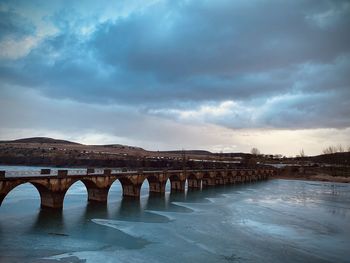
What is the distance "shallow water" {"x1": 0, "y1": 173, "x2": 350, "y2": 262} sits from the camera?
68.9 feet

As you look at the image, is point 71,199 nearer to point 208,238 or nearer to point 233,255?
point 208,238

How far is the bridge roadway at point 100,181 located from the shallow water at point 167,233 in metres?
1.90

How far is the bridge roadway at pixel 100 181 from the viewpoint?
3175cm

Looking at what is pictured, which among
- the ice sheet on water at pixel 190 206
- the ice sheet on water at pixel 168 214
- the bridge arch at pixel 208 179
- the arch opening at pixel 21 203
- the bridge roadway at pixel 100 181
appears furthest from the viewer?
the bridge arch at pixel 208 179

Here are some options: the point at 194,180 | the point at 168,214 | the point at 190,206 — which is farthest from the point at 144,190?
the point at 168,214

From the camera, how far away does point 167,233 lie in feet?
88.5

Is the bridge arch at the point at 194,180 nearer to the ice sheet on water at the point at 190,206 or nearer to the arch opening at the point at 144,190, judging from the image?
the arch opening at the point at 144,190

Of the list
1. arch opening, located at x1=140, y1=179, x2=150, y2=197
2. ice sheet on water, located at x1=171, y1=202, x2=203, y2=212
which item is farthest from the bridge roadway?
ice sheet on water, located at x1=171, y1=202, x2=203, y2=212

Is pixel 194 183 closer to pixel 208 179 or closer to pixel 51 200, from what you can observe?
pixel 208 179

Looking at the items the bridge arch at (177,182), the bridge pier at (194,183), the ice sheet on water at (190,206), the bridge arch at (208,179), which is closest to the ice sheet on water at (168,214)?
the ice sheet on water at (190,206)

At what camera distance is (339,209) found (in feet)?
149

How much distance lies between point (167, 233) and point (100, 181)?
55.8 feet

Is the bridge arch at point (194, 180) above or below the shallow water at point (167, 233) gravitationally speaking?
above

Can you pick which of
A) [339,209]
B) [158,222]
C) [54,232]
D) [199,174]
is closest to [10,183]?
[54,232]
